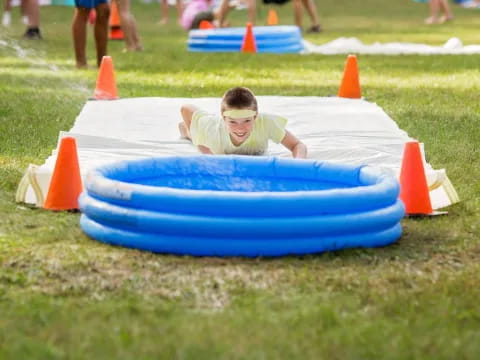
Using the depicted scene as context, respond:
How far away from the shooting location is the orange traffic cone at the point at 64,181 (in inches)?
191

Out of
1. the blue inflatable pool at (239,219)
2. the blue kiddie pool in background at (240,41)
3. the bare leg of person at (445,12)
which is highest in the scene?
the blue inflatable pool at (239,219)

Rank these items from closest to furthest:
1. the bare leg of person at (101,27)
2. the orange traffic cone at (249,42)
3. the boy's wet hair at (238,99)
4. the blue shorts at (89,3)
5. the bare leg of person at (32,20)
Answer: the boy's wet hair at (238,99)
the blue shorts at (89,3)
the bare leg of person at (101,27)
the orange traffic cone at (249,42)
the bare leg of person at (32,20)

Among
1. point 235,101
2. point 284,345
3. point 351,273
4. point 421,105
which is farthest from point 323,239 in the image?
point 421,105

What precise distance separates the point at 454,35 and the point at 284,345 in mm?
12601

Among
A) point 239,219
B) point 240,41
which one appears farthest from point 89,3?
point 239,219

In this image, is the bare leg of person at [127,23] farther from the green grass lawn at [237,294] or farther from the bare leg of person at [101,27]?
the green grass lawn at [237,294]

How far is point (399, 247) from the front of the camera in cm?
430

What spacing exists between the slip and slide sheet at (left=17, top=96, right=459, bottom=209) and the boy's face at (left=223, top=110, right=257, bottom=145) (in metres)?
0.54

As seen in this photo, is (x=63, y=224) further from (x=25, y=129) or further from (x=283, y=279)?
(x=25, y=129)

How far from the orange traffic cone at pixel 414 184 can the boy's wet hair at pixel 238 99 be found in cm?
100

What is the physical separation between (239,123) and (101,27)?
495 cm

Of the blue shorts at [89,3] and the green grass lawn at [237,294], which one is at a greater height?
the green grass lawn at [237,294]

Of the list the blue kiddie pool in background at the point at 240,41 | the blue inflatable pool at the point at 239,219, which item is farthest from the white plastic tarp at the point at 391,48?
the blue inflatable pool at the point at 239,219

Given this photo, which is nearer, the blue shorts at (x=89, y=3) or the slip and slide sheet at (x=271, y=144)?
the slip and slide sheet at (x=271, y=144)
